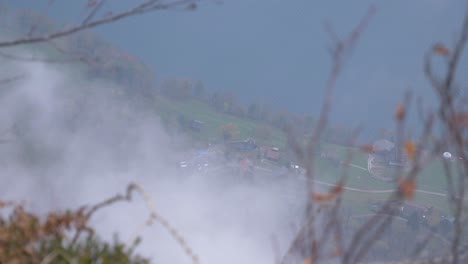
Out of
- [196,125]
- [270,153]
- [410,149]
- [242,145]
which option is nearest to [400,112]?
[410,149]

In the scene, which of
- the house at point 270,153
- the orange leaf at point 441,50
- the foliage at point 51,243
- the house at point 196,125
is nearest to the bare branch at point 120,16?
the foliage at point 51,243

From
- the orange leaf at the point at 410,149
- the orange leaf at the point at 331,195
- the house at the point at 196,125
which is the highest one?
the orange leaf at the point at 410,149

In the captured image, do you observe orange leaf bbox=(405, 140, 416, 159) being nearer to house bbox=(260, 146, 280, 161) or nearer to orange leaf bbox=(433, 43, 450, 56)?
orange leaf bbox=(433, 43, 450, 56)

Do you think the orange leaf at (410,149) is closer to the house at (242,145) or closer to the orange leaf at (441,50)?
the orange leaf at (441,50)

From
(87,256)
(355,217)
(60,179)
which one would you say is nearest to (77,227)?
(87,256)

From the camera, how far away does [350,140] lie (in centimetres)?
146

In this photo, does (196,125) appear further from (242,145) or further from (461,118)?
(461,118)

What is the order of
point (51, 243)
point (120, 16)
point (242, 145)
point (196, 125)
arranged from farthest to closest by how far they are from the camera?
1. point (196, 125)
2. point (242, 145)
3. point (120, 16)
4. point (51, 243)

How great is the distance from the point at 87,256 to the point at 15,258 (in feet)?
0.66

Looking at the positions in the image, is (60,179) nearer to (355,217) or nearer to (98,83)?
(355,217)

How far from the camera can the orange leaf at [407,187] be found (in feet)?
4.01

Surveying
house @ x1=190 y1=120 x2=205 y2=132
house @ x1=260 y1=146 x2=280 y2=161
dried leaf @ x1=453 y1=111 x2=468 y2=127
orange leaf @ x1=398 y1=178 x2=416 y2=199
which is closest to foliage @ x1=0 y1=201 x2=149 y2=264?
orange leaf @ x1=398 y1=178 x2=416 y2=199

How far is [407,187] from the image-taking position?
48.1 inches

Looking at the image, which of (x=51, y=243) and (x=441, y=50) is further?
(x=51, y=243)
